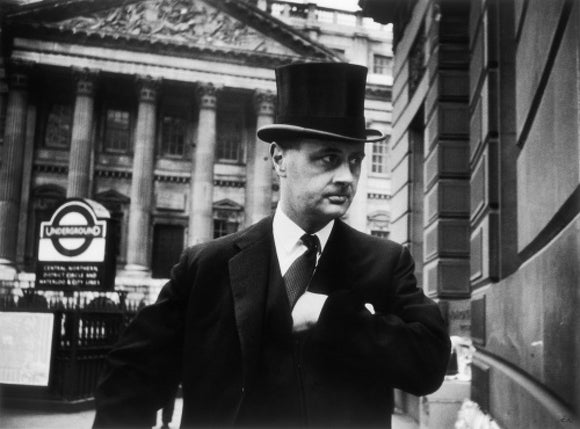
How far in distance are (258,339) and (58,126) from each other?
40.8 meters

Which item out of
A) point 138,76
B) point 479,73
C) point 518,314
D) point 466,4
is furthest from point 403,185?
point 138,76

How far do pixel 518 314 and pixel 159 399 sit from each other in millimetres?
2338

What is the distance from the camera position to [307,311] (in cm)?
193

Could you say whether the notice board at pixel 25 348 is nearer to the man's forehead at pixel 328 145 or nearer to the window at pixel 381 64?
the man's forehead at pixel 328 145

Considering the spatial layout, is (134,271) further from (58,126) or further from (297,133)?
(297,133)

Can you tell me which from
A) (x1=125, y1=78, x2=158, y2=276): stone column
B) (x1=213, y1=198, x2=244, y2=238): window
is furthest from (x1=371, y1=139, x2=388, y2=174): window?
(x1=125, y1=78, x2=158, y2=276): stone column

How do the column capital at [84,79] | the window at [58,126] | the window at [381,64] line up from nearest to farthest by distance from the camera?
the column capital at [84,79]
the window at [58,126]
the window at [381,64]

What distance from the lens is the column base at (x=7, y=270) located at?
3366cm

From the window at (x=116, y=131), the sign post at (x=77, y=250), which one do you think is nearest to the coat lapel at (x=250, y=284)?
the sign post at (x=77, y=250)

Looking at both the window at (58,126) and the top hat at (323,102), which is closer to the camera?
the top hat at (323,102)

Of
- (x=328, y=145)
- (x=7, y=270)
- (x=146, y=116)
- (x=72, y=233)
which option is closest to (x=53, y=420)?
(x=72, y=233)

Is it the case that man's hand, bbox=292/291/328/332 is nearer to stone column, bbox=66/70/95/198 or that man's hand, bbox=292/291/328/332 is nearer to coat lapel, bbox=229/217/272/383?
coat lapel, bbox=229/217/272/383

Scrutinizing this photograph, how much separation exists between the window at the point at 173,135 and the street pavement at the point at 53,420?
3175 cm

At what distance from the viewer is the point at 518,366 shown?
12.5ft
